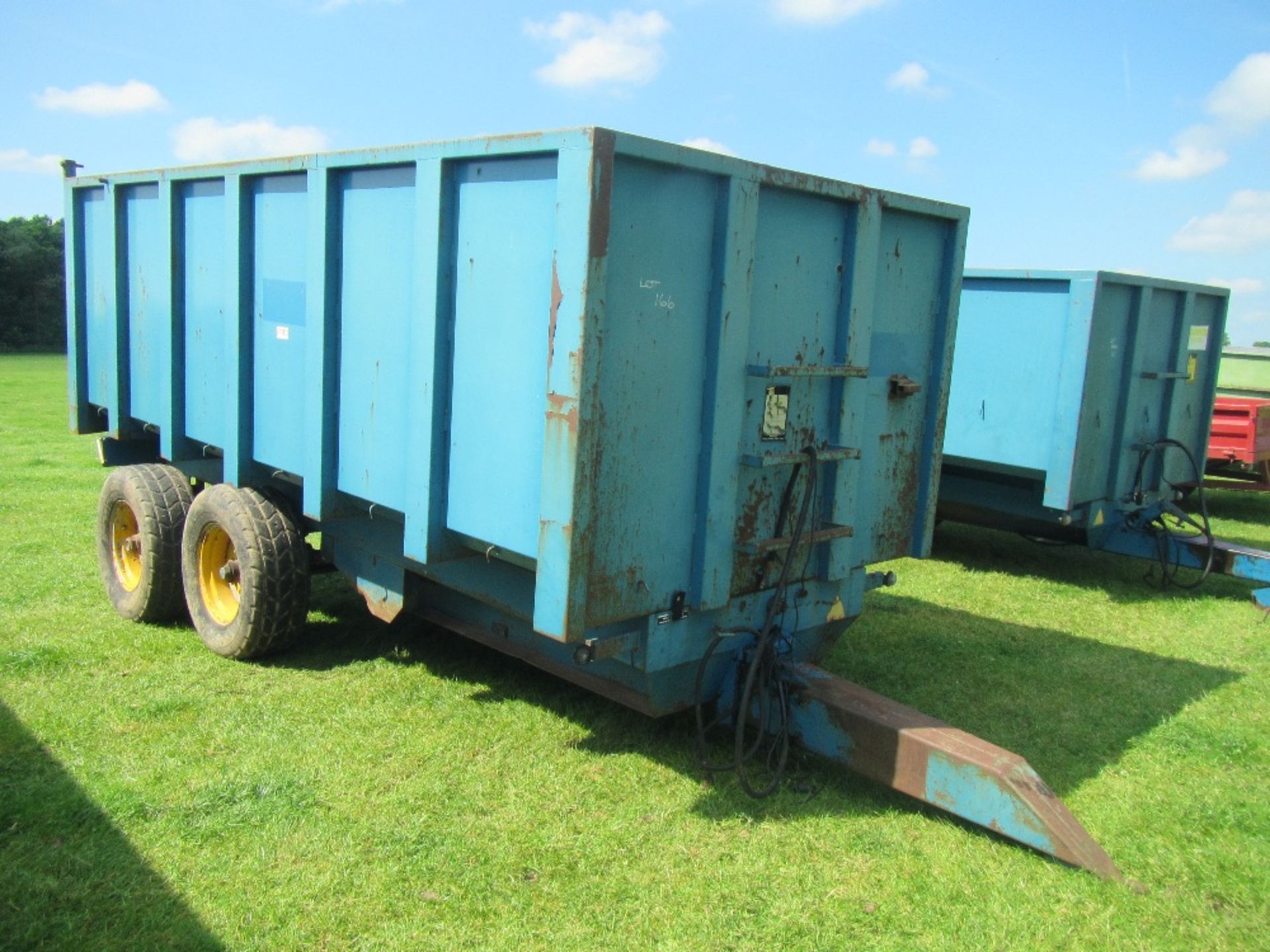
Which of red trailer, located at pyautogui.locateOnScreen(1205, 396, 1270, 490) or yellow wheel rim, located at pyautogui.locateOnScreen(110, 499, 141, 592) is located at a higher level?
red trailer, located at pyautogui.locateOnScreen(1205, 396, 1270, 490)

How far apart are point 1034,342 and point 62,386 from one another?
22318 mm

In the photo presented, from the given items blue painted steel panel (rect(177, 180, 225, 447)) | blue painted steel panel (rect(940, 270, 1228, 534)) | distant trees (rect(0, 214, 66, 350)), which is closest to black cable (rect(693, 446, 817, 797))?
blue painted steel panel (rect(177, 180, 225, 447))

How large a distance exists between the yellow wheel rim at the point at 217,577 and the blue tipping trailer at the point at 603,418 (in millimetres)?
21

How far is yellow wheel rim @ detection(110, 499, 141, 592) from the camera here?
637 cm

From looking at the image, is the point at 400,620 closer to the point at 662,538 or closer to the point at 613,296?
the point at 662,538

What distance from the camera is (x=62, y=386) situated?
2358cm

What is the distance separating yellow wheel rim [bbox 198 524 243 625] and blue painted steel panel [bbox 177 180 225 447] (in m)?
0.52

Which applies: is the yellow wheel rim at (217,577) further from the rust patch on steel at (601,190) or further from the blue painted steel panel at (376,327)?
the rust patch on steel at (601,190)

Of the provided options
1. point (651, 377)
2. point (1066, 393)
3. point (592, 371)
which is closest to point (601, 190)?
point (592, 371)

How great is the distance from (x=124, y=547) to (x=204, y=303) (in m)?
1.64

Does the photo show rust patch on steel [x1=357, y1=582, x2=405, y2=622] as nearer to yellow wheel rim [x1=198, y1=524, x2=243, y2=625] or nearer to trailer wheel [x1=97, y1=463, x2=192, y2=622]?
yellow wheel rim [x1=198, y1=524, x2=243, y2=625]

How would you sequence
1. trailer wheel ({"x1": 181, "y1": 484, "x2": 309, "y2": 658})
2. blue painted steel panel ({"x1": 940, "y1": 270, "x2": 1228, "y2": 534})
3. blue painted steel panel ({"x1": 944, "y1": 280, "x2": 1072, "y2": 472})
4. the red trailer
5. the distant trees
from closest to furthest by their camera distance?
trailer wheel ({"x1": 181, "y1": 484, "x2": 309, "y2": 658})
blue painted steel panel ({"x1": 940, "y1": 270, "x2": 1228, "y2": 534})
blue painted steel panel ({"x1": 944, "y1": 280, "x2": 1072, "y2": 472})
the red trailer
the distant trees

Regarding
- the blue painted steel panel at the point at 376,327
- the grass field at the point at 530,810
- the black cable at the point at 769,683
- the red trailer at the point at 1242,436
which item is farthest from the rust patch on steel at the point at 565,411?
the red trailer at the point at 1242,436

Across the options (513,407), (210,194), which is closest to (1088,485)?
(513,407)
